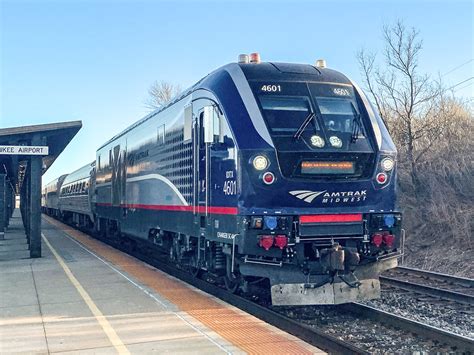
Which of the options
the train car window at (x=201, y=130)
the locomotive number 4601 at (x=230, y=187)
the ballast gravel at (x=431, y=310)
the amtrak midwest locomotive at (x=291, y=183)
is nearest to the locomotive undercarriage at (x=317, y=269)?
the amtrak midwest locomotive at (x=291, y=183)

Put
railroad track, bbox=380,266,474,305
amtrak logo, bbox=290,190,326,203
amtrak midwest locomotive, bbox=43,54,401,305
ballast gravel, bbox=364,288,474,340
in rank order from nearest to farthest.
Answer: amtrak midwest locomotive, bbox=43,54,401,305, amtrak logo, bbox=290,190,326,203, ballast gravel, bbox=364,288,474,340, railroad track, bbox=380,266,474,305

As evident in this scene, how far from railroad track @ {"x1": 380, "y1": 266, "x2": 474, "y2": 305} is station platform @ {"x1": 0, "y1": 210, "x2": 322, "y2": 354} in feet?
13.4

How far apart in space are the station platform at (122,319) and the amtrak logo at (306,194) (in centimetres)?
172

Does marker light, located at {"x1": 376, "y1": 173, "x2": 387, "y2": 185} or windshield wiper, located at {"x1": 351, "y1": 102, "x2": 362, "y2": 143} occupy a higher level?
windshield wiper, located at {"x1": 351, "y1": 102, "x2": 362, "y2": 143}

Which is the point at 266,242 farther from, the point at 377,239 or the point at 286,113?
the point at 286,113

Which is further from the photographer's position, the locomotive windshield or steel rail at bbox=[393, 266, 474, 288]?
steel rail at bbox=[393, 266, 474, 288]

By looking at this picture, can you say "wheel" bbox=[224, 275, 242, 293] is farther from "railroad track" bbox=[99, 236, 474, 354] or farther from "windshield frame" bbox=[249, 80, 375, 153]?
"windshield frame" bbox=[249, 80, 375, 153]

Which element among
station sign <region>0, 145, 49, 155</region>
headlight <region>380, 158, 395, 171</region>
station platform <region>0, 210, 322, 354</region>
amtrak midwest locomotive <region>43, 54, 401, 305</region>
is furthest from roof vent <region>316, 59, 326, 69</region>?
station sign <region>0, 145, 49, 155</region>

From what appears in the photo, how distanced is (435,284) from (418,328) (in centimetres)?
466

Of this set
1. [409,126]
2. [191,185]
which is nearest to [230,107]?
[191,185]

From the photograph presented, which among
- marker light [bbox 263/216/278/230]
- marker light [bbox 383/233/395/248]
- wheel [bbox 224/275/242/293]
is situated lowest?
wheel [bbox 224/275/242/293]

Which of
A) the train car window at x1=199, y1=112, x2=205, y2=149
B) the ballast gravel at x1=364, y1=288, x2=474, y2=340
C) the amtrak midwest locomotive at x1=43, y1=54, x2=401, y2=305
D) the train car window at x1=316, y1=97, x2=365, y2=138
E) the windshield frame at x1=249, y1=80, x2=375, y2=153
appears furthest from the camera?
the train car window at x1=199, y1=112, x2=205, y2=149

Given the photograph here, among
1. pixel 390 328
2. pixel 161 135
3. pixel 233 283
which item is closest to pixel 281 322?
pixel 390 328

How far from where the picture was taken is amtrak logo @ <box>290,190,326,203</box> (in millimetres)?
7184
